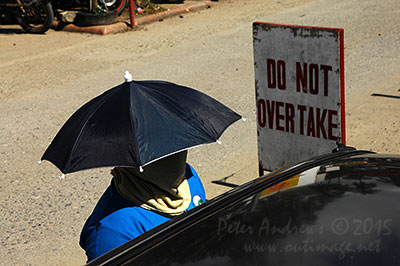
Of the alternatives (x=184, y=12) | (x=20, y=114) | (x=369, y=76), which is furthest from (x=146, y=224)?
(x=184, y=12)

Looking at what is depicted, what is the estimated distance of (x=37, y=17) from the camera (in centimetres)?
1276

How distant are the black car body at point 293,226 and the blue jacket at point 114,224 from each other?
1.39ft

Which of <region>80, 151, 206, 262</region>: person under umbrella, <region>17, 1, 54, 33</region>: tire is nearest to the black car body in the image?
<region>80, 151, 206, 262</region>: person under umbrella

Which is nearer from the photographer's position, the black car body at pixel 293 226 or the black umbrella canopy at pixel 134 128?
the black car body at pixel 293 226

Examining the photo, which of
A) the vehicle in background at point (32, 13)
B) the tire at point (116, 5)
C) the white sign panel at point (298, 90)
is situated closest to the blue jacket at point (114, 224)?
the white sign panel at point (298, 90)

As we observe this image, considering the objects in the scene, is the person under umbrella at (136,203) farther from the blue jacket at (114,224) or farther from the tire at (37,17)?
the tire at (37,17)

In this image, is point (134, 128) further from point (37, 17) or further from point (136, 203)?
point (37, 17)

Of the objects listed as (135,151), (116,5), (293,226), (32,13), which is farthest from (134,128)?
(116,5)

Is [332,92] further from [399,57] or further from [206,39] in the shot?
[206,39]

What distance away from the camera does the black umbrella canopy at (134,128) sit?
291cm

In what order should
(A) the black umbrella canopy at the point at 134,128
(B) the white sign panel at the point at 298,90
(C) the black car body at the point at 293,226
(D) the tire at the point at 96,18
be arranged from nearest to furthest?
1. (C) the black car body at the point at 293,226
2. (A) the black umbrella canopy at the point at 134,128
3. (B) the white sign panel at the point at 298,90
4. (D) the tire at the point at 96,18

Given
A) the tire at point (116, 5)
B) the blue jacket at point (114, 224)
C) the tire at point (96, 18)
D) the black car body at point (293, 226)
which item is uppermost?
the black car body at point (293, 226)

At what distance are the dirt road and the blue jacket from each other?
214 centimetres

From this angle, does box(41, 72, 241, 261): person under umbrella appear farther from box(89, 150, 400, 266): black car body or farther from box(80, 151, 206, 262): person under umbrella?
box(89, 150, 400, 266): black car body
